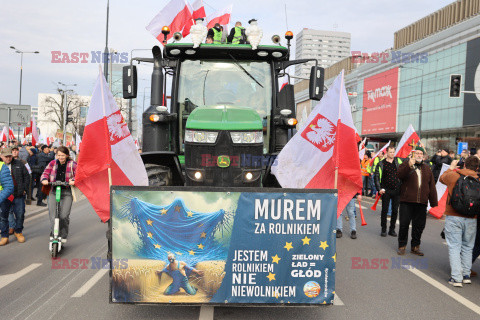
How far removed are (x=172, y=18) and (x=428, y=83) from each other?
51819mm

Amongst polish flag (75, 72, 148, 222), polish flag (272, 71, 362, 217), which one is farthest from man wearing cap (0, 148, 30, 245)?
polish flag (272, 71, 362, 217)

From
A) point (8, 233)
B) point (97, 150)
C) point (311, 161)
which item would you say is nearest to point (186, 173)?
point (97, 150)

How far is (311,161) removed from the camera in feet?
18.8

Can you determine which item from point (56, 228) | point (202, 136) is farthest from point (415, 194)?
point (56, 228)

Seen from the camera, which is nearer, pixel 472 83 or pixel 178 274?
pixel 178 274

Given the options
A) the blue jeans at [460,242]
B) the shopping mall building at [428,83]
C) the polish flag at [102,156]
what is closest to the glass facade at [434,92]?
the shopping mall building at [428,83]

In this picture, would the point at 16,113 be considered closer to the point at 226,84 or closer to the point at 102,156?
the point at 226,84

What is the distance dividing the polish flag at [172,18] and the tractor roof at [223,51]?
11.8ft

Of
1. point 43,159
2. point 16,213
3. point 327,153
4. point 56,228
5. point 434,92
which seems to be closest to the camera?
point 327,153

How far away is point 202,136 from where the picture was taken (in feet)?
18.5

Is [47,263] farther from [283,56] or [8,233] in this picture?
[283,56]

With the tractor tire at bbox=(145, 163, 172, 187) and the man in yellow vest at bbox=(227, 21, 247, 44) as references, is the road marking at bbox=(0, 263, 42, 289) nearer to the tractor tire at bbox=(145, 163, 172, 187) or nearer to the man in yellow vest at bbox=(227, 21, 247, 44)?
the tractor tire at bbox=(145, 163, 172, 187)

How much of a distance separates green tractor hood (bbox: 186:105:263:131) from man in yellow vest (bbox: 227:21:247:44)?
1817mm

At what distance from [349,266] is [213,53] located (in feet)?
13.2
